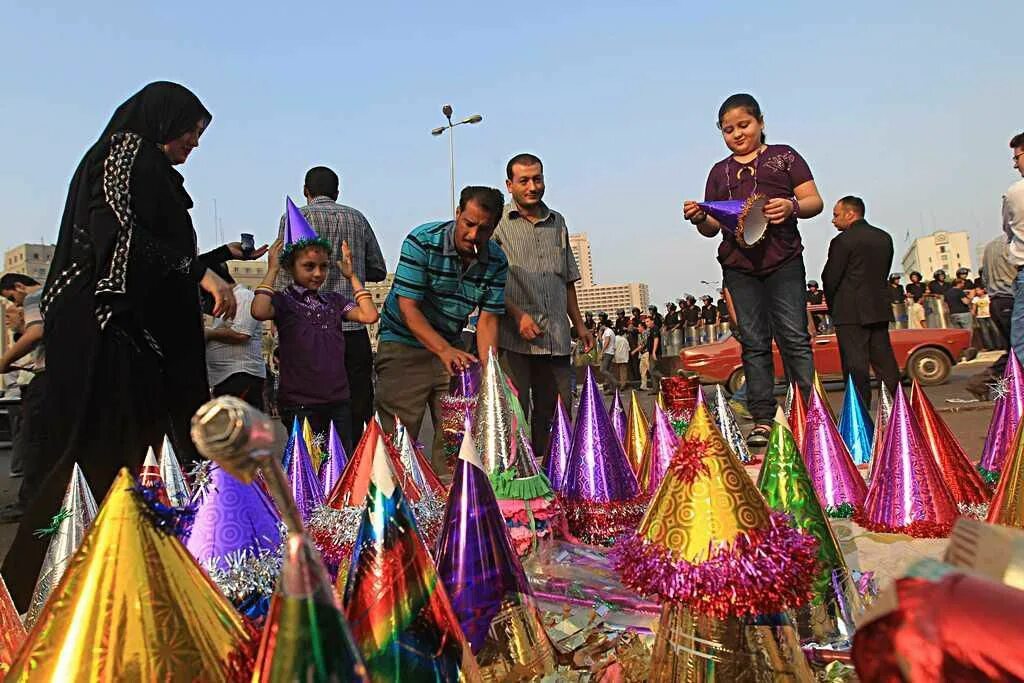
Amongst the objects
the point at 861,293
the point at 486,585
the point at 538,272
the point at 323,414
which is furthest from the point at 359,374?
the point at 861,293

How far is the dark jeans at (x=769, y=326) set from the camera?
387 cm

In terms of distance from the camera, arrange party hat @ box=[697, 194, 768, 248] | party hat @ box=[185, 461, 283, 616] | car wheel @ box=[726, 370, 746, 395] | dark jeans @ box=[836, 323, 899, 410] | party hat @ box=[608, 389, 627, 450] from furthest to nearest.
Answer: car wheel @ box=[726, 370, 746, 395], dark jeans @ box=[836, 323, 899, 410], party hat @ box=[697, 194, 768, 248], party hat @ box=[608, 389, 627, 450], party hat @ box=[185, 461, 283, 616]

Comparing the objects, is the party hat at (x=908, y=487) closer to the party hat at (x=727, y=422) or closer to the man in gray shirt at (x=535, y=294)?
the party hat at (x=727, y=422)

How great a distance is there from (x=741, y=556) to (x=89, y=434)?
194 centimetres

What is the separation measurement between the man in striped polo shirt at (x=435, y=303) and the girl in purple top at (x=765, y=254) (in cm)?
112

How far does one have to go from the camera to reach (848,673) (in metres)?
1.12

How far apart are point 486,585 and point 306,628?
0.59m

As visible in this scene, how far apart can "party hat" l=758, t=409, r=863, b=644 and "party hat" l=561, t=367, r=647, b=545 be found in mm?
654

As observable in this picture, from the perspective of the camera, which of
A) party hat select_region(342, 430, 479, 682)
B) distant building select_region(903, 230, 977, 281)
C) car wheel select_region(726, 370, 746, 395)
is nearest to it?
party hat select_region(342, 430, 479, 682)

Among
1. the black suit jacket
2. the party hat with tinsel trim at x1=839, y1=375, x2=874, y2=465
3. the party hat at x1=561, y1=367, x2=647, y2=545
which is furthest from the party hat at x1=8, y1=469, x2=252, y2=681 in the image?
the black suit jacket

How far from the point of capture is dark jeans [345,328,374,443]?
160 inches

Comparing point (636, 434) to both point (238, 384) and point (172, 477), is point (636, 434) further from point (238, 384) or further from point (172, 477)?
point (238, 384)

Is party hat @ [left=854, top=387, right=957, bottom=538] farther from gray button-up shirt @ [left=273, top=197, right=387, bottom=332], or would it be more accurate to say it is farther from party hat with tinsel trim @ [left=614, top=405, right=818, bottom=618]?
gray button-up shirt @ [left=273, top=197, right=387, bottom=332]

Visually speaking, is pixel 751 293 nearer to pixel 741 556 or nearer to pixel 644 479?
pixel 644 479
